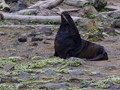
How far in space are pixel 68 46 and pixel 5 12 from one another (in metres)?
6.24

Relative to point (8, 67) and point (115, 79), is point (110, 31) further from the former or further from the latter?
point (115, 79)

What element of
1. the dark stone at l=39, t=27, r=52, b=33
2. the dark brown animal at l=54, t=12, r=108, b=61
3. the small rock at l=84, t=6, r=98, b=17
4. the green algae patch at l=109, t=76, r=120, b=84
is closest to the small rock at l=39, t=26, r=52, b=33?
the dark stone at l=39, t=27, r=52, b=33

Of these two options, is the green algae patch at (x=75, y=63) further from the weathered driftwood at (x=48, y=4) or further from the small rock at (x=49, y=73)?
the weathered driftwood at (x=48, y=4)

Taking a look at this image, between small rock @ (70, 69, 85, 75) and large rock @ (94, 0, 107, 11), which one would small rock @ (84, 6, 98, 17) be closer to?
large rock @ (94, 0, 107, 11)

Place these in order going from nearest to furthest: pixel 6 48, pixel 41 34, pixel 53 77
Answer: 1. pixel 53 77
2. pixel 6 48
3. pixel 41 34

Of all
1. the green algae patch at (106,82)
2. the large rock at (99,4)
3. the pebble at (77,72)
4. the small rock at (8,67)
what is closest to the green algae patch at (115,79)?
the green algae patch at (106,82)

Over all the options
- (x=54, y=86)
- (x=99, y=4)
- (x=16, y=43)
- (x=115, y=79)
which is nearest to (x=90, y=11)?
(x=99, y=4)

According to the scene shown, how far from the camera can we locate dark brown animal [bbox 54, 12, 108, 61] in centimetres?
1124

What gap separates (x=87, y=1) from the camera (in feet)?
63.6

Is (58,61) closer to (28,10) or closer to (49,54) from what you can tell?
(49,54)

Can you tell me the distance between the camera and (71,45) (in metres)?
11.3

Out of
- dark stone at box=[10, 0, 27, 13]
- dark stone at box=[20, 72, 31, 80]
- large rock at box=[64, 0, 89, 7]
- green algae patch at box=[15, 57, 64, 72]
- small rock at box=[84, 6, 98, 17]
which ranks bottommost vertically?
large rock at box=[64, 0, 89, 7]

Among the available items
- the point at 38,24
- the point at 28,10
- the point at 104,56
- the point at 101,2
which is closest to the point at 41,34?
the point at 38,24

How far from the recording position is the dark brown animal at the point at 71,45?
36.9 feet
